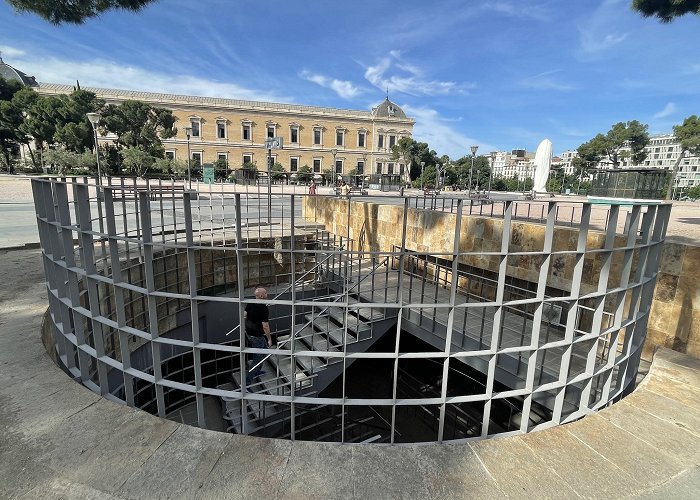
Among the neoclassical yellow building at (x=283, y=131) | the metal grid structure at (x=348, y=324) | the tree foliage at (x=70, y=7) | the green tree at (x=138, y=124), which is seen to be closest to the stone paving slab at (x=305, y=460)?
the metal grid structure at (x=348, y=324)

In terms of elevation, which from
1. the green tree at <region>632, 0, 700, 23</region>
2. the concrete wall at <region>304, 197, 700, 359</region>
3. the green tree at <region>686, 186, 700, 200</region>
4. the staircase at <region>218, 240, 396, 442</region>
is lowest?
the staircase at <region>218, 240, 396, 442</region>

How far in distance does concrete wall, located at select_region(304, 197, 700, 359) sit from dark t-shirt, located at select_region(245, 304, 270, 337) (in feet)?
7.78

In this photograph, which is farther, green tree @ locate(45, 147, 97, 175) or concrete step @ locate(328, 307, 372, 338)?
green tree @ locate(45, 147, 97, 175)

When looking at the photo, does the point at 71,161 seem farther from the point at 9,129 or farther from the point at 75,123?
the point at 9,129

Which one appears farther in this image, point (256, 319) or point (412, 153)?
point (412, 153)

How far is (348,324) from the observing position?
21.0 feet

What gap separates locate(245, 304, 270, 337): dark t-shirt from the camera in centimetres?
479

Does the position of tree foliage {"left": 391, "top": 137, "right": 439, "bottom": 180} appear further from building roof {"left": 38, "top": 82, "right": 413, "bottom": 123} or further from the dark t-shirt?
the dark t-shirt

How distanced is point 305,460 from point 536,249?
5.49 meters

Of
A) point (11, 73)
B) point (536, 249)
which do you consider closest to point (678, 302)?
point (536, 249)

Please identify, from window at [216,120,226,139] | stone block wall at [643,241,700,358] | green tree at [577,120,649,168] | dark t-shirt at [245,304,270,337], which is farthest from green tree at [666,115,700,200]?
window at [216,120,226,139]

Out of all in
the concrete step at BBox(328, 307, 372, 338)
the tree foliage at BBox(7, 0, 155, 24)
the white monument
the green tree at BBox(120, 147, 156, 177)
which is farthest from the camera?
the green tree at BBox(120, 147, 156, 177)

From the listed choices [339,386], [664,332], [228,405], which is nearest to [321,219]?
[339,386]

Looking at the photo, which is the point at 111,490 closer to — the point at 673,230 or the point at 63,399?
the point at 63,399
